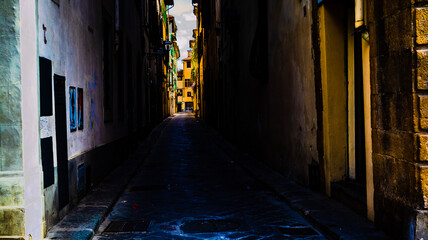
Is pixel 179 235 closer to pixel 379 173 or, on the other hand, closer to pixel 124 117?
pixel 379 173

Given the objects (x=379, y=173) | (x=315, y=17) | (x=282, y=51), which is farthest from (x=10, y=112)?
(x=282, y=51)

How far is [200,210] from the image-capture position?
Answer: 6746 millimetres

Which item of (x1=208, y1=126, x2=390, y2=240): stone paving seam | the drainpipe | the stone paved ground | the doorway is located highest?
the drainpipe

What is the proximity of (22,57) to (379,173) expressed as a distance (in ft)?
13.3

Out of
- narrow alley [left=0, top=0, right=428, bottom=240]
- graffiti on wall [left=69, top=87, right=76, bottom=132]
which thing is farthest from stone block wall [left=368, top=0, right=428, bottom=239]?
graffiti on wall [left=69, top=87, right=76, bottom=132]

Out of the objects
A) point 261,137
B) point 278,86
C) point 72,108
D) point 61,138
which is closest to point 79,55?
point 72,108

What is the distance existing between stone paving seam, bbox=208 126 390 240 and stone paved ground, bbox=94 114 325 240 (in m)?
0.13

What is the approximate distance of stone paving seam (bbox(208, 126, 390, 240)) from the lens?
4992mm

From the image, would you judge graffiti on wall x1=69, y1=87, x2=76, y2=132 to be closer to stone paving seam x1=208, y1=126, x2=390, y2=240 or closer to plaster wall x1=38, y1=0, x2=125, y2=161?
plaster wall x1=38, y1=0, x2=125, y2=161

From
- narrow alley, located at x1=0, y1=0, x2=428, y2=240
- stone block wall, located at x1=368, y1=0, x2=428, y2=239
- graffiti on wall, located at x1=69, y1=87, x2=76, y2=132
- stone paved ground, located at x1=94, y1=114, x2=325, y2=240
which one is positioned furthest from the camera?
graffiti on wall, located at x1=69, y1=87, x2=76, y2=132

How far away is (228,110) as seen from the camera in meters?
20.5

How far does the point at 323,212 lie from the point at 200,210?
5.91 feet

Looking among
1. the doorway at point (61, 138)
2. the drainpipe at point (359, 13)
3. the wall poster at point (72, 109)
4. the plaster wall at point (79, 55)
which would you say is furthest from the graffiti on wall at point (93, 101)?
the drainpipe at point (359, 13)

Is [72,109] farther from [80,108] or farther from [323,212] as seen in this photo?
[323,212]
